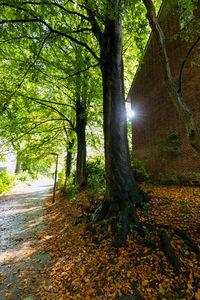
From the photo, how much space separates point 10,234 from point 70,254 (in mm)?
2924

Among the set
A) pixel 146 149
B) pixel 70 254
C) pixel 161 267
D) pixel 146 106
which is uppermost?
pixel 146 106

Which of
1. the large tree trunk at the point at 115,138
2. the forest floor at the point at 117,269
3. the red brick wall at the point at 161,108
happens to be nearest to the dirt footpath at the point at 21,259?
the forest floor at the point at 117,269

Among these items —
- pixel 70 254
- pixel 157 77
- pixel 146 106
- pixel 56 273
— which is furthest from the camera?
pixel 146 106

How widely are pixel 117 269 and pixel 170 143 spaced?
24.2 feet

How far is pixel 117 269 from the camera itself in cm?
257

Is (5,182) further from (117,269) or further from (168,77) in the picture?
(168,77)

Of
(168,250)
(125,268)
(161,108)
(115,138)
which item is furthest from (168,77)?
(161,108)

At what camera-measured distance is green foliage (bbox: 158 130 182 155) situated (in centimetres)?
777

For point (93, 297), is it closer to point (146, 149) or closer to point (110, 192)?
point (110, 192)

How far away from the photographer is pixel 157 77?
9727mm

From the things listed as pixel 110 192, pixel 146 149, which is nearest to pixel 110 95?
pixel 110 192

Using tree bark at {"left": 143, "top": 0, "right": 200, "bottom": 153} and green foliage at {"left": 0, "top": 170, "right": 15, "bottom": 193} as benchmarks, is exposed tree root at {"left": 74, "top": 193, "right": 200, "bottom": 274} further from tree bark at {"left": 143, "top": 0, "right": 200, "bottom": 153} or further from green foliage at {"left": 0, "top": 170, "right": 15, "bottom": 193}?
green foliage at {"left": 0, "top": 170, "right": 15, "bottom": 193}

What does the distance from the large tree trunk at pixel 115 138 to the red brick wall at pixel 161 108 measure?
4.45m

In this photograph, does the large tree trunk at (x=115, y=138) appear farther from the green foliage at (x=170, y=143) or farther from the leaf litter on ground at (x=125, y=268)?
the green foliage at (x=170, y=143)
